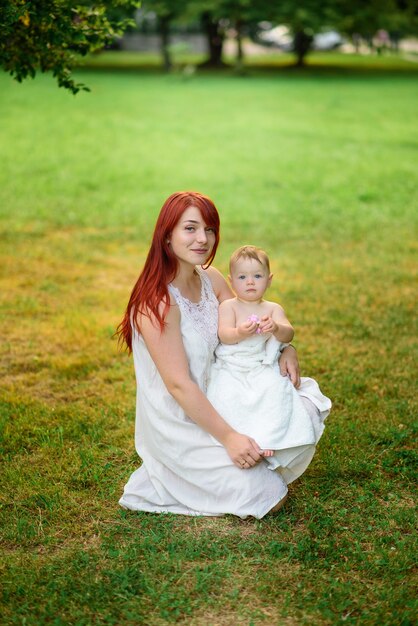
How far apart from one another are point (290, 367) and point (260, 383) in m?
0.22

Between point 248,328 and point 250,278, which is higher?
point 250,278

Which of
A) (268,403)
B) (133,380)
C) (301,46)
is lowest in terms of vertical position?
(133,380)

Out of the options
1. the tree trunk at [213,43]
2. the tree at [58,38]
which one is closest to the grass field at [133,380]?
the tree at [58,38]

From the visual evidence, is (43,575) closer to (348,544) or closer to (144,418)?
(144,418)

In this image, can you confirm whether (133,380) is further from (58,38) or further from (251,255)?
(58,38)

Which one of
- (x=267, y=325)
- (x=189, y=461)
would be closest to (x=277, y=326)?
(x=267, y=325)

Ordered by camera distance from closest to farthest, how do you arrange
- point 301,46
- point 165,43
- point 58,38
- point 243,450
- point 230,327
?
point 243,450 → point 230,327 → point 58,38 → point 165,43 → point 301,46

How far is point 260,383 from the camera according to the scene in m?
3.65

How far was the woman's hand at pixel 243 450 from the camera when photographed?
3506 mm

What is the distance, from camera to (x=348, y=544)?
3.51 m

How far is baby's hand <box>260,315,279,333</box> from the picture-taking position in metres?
3.58

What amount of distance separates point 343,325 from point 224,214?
12.8 ft

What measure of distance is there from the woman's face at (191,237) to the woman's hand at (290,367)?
1.99 feet

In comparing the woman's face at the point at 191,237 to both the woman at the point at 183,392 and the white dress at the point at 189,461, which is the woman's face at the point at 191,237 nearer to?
the woman at the point at 183,392
